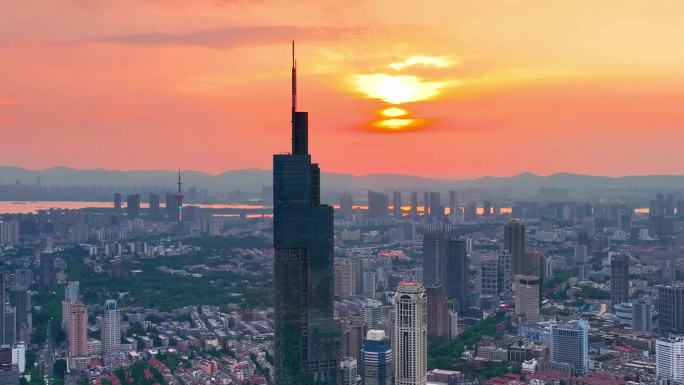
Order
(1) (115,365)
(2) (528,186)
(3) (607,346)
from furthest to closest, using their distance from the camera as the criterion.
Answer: (2) (528,186) < (3) (607,346) < (1) (115,365)

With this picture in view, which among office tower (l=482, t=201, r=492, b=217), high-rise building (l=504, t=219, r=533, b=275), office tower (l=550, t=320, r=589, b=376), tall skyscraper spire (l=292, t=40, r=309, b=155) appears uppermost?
tall skyscraper spire (l=292, t=40, r=309, b=155)

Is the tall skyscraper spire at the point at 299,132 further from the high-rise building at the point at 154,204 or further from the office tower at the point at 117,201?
the office tower at the point at 117,201

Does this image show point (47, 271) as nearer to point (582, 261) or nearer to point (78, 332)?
point (78, 332)

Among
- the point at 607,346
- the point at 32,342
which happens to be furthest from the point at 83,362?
the point at 607,346

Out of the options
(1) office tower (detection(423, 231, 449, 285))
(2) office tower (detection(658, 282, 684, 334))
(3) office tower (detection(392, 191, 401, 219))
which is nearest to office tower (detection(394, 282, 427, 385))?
(2) office tower (detection(658, 282, 684, 334))

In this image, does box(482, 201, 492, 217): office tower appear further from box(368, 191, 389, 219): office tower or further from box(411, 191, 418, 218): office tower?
box(368, 191, 389, 219): office tower

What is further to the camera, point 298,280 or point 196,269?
point 196,269

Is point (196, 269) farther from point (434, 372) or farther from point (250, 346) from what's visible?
point (434, 372)

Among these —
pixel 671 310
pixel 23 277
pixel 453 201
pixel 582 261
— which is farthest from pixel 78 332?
pixel 453 201
